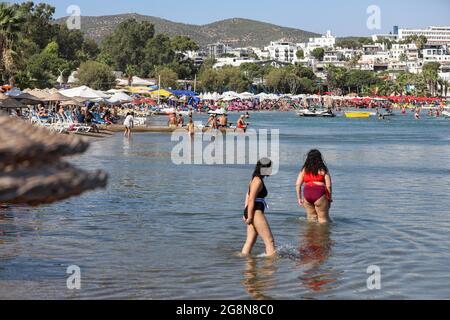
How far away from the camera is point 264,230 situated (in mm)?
10102

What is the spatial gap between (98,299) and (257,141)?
106ft

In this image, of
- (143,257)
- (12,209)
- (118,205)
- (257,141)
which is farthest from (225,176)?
(257,141)

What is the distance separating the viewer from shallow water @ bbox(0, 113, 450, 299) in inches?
347

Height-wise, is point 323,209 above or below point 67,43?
below

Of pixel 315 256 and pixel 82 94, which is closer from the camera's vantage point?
pixel 315 256

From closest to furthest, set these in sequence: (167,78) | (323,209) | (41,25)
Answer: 1. (323,209)
2. (41,25)
3. (167,78)

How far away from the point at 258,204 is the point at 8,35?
143 feet

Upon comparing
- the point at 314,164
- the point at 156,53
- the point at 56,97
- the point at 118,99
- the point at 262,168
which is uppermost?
the point at 156,53

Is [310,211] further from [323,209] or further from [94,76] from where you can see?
[94,76]

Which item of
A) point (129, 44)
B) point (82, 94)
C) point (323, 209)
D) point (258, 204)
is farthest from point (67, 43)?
point (258, 204)

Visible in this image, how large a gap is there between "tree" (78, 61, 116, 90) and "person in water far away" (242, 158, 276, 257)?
96975 millimetres

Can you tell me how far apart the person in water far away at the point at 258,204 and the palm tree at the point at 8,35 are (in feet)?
136

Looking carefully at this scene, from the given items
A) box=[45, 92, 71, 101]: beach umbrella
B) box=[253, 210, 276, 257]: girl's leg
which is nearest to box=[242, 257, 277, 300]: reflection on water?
box=[253, 210, 276, 257]: girl's leg
